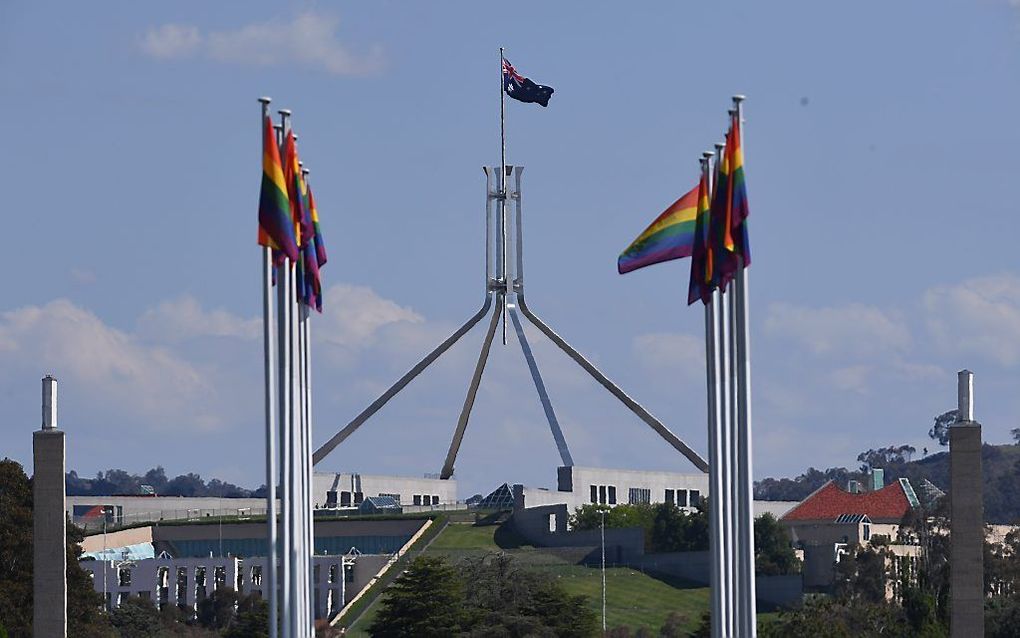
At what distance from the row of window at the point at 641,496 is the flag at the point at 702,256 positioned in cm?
5420

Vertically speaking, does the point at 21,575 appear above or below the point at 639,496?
below

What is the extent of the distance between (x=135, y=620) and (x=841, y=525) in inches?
1203

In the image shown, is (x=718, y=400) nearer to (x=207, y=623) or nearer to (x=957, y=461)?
(x=957, y=461)

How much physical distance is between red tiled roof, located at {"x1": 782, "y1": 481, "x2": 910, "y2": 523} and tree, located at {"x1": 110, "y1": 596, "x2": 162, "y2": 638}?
3433 centimetres

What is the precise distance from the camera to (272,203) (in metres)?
25.7

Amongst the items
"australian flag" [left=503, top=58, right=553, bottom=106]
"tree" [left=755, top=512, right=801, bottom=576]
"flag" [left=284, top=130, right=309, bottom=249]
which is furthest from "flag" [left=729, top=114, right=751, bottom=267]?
"tree" [left=755, top=512, right=801, bottom=576]

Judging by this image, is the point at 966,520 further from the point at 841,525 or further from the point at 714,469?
the point at 841,525

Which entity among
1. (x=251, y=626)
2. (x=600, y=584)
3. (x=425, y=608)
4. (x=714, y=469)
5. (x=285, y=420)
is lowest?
(x=251, y=626)

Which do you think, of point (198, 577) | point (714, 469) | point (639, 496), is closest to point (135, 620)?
point (198, 577)

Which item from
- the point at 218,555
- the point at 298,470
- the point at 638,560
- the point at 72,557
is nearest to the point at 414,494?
the point at 218,555

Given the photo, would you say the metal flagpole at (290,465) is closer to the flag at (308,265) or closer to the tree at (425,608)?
the flag at (308,265)

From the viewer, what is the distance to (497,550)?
73750 millimetres

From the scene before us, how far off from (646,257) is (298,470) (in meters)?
5.28

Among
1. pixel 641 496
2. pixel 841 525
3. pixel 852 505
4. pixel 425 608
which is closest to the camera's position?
pixel 425 608
